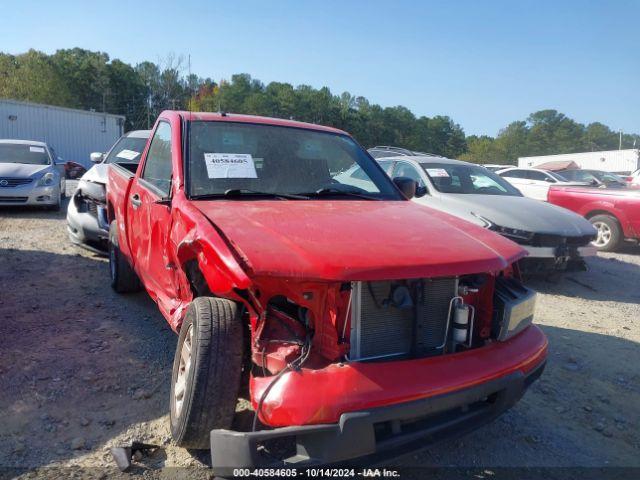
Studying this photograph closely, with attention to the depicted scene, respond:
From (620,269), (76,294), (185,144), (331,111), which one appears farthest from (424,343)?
(331,111)

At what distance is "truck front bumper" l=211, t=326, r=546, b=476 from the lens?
199 cm

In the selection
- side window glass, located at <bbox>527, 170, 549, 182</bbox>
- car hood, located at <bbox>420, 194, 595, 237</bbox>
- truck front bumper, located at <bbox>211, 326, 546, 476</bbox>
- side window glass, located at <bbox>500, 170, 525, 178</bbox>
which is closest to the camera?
truck front bumper, located at <bbox>211, 326, 546, 476</bbox>

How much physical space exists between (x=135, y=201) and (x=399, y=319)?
2575mm

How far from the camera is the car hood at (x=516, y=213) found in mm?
6182

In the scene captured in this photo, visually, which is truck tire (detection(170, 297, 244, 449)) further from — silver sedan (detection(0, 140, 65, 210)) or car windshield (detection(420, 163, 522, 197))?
silver sedan (detection(0, 140, 65, 210))

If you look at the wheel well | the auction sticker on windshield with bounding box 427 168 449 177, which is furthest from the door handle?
the wheel well

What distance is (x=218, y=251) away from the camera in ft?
A: 7.67

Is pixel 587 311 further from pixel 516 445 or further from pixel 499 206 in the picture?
pixel 516 445

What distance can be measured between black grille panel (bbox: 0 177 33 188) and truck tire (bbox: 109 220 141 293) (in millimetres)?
6222

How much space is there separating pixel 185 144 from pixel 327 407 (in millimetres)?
2159

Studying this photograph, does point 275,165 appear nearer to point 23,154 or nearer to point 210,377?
point 210,377

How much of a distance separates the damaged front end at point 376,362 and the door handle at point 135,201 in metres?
2.08

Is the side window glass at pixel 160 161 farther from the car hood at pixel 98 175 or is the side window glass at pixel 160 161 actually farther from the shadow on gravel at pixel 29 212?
the shadow on gravel at pixel 29 212

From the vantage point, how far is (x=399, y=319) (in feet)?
8.07
